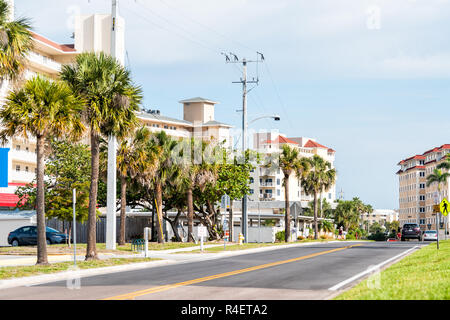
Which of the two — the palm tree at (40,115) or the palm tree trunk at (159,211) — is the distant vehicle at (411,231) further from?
the palm tree at (40,115)

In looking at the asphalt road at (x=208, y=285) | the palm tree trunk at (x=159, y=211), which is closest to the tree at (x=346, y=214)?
the palm tree trunk at (x=159, y=211)

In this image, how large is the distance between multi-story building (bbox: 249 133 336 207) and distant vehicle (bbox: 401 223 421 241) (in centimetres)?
6326

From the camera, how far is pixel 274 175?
490 ft

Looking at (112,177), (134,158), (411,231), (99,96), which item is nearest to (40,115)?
(99,96)

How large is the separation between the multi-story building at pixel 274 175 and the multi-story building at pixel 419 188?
A: 21088mm

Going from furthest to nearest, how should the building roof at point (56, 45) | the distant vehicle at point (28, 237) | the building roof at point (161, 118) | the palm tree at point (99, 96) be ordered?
the building roof at point (161, 118), the building roof at point (56, 45), the distant vehicle at point (28, 237), the palm tree at point (99, 96)

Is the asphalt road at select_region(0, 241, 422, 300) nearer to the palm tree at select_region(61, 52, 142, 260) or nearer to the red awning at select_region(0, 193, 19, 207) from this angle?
the palm tree at select_region(61, 52, 142, 260)

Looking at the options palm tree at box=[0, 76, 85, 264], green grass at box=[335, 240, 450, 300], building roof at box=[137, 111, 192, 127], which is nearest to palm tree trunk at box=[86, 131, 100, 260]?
palm tree at box=[0, 76, 85, 264]

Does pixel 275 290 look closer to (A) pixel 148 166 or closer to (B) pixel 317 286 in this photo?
(B) pixel 317 286

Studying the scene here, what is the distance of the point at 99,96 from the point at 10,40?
391cm

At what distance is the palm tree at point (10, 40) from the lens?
2408cm

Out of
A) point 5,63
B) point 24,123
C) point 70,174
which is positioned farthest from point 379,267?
point 70,174

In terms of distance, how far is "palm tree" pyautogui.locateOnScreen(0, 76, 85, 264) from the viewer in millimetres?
22594

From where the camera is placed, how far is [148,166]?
134ft
